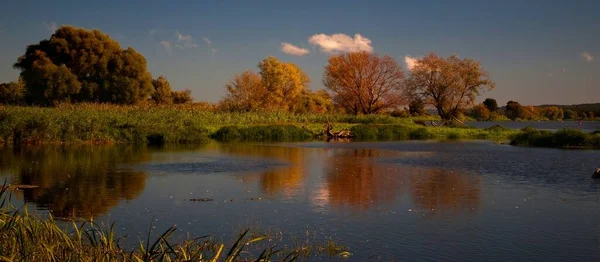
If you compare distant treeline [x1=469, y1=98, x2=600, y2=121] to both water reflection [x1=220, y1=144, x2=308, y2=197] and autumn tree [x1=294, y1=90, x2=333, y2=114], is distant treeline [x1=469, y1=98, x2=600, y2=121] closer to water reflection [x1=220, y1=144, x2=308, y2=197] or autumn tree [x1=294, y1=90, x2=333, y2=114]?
autumn tree [x1=294, y1=90, x2=333, y2=114]

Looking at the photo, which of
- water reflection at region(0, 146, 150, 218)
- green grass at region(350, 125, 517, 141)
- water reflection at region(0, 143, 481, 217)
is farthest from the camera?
green grass at region(350, 125, 517, 141)

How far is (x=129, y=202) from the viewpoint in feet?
52.7

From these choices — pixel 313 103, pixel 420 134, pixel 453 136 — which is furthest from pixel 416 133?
pixel 313 103

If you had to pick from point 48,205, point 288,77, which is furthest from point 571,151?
point 288,77

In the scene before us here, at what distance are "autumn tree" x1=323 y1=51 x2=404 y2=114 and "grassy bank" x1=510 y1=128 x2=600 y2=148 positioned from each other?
115 feet

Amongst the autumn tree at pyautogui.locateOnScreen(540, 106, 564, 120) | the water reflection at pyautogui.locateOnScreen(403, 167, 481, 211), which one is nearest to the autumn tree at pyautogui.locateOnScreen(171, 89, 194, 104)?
the water reflection at pyautogui.locateOnScreen(403, 167, 481, 211)

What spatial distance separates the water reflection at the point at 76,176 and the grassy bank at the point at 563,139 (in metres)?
29.0

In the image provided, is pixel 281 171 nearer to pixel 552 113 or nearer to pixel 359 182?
pixel 359 182

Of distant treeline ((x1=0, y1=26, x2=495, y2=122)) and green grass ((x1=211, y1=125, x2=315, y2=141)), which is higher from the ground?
distant treeline ((x1=0, y1=26, x2=495, y2=122))

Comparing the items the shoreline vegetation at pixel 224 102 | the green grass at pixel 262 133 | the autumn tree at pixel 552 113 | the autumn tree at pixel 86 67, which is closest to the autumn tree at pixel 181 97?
the shoreline vegetation at pixel 224 102

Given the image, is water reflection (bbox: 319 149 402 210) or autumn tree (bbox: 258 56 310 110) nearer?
water reflection (bbox: 319 149 402 210)

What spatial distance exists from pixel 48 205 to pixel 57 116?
83.5ft

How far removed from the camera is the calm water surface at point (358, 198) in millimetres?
11711

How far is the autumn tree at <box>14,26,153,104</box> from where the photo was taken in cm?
6400
